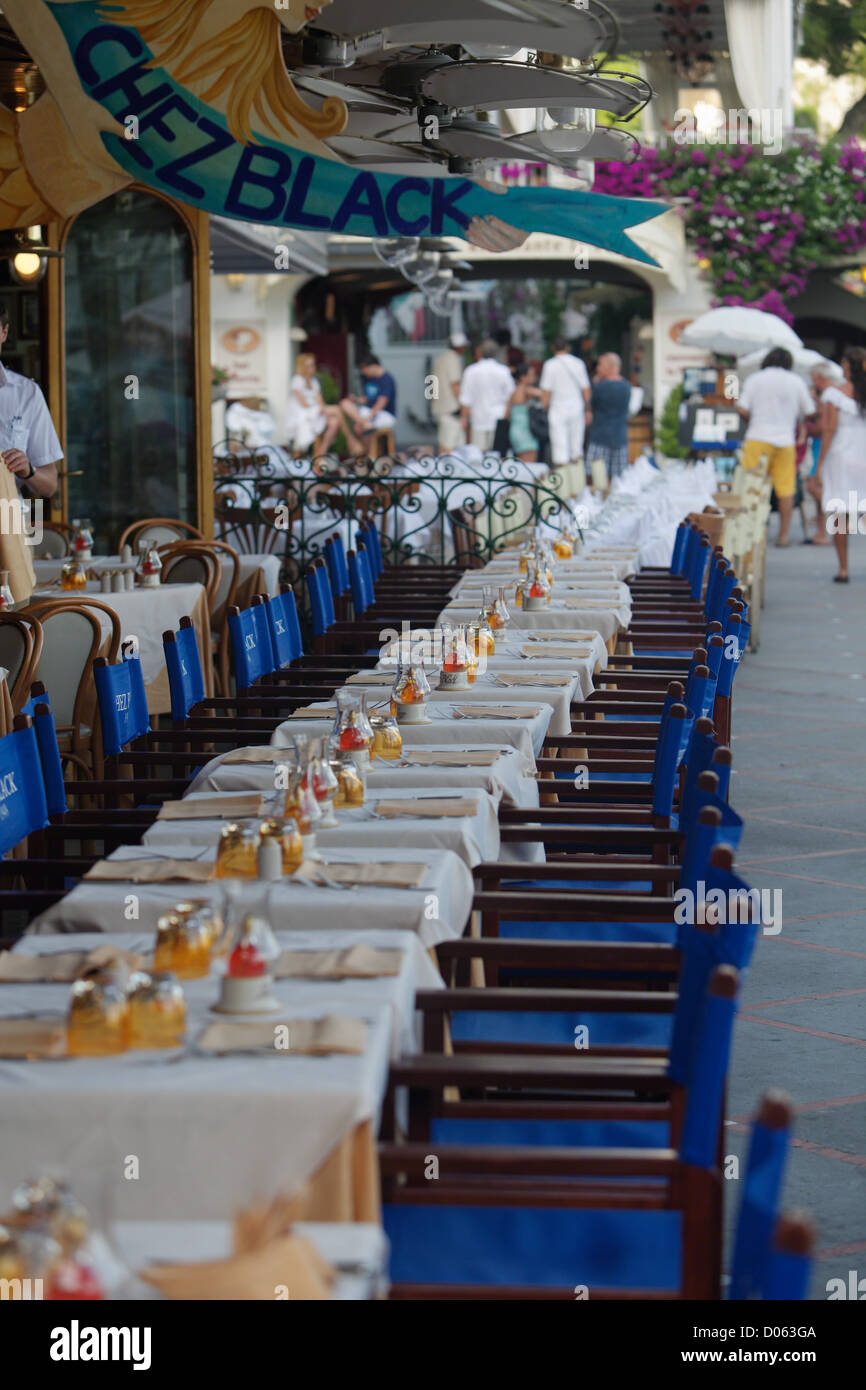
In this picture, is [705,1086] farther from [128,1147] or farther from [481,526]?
[481,526]

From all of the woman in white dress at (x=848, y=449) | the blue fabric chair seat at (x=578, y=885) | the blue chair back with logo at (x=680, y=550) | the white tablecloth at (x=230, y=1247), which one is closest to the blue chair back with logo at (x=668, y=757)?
the blue fabric chair seat at (x=578, y=885)

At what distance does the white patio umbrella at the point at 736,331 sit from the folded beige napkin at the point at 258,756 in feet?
46.2

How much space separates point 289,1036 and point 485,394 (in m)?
16.4

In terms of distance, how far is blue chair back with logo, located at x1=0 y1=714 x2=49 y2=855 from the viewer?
12.0 ft

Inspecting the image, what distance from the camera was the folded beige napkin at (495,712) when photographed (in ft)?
14.8

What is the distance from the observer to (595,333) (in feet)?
93.9

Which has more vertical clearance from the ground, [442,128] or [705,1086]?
[442,128]

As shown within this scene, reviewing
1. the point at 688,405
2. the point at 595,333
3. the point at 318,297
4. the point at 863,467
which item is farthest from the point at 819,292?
the point at 863,467

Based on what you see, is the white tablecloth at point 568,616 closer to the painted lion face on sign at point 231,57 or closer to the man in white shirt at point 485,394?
the painted lion face on sign at point 231,57

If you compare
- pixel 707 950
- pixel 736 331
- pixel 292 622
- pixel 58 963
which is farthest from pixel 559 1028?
pixel 736 331

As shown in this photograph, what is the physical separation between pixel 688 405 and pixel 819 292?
10.4m

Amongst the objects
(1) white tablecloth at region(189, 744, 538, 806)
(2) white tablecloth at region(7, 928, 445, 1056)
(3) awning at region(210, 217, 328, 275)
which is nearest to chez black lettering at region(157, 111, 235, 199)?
(1) white tablecloth at region(189, 744, 538, 806)
